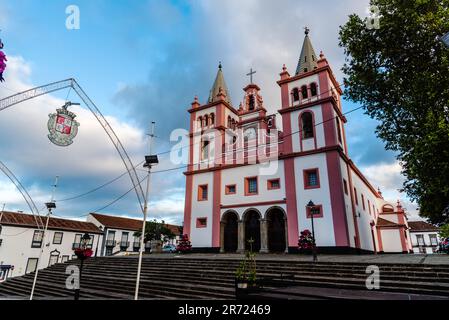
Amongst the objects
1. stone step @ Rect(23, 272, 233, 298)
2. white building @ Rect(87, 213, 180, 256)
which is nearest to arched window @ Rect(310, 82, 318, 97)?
stone step @ Rect(23, 272, 233, 298)

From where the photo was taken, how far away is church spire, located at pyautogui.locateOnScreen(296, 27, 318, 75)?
86.3 feet

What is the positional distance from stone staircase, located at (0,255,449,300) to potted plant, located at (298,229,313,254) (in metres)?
6.03

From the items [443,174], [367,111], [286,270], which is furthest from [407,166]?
[286,270]

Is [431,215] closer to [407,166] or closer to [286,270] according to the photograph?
[407,166]

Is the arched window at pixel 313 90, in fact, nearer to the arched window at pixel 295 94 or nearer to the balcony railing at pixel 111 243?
the arched window at pixel 295 94

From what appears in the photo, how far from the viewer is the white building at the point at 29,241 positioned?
1276 inches

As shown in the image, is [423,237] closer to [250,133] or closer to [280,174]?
[280,174]

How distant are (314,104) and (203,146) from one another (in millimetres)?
11831

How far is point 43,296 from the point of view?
46.9ft

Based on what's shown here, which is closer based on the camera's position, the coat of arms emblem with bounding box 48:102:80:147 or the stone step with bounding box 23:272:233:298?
the coat of arms emblem with bounding box 48:102:80:147

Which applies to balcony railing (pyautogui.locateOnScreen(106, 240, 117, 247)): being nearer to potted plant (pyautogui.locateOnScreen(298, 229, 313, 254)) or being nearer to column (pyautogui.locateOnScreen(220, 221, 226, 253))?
column (pyautogui.locateOnScreen(220, 221, 226, 253))

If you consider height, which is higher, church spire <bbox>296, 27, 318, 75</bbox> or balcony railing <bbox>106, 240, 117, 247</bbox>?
church spire <bbox>296, 27, 318, 75</bbox>

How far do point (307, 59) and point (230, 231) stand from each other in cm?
1837

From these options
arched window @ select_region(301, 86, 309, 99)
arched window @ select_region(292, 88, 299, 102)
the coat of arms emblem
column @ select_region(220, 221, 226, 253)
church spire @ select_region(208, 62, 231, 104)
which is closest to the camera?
the coat of arms emblem
